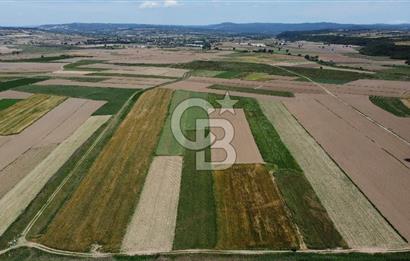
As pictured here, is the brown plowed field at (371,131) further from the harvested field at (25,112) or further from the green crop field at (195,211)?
the harvested field at (25,112)

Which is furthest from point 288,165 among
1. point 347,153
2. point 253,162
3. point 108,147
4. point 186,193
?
point 108,147

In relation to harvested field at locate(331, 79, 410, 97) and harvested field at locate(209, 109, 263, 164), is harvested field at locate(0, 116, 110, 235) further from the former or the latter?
harvested field at locate(331, 79, 410, 97)

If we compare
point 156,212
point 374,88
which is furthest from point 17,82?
point 374,88

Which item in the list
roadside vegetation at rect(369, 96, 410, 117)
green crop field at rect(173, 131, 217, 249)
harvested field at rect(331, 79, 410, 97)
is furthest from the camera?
harvested field at rect(331, 79, 410, 97)

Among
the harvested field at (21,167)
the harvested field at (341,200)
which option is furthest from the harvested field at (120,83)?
the harvested field at (341,200)

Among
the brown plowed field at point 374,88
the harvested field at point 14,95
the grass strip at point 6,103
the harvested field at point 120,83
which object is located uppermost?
the grass strip at point 6,103

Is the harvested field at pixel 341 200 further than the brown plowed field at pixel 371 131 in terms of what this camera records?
No

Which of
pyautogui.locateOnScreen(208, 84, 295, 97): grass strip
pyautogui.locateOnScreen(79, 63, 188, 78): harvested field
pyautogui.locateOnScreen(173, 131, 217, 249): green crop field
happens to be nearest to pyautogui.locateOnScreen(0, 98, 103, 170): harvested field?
pyautogui.locateOnScreen(173, 131, 217, 249): green crop field
